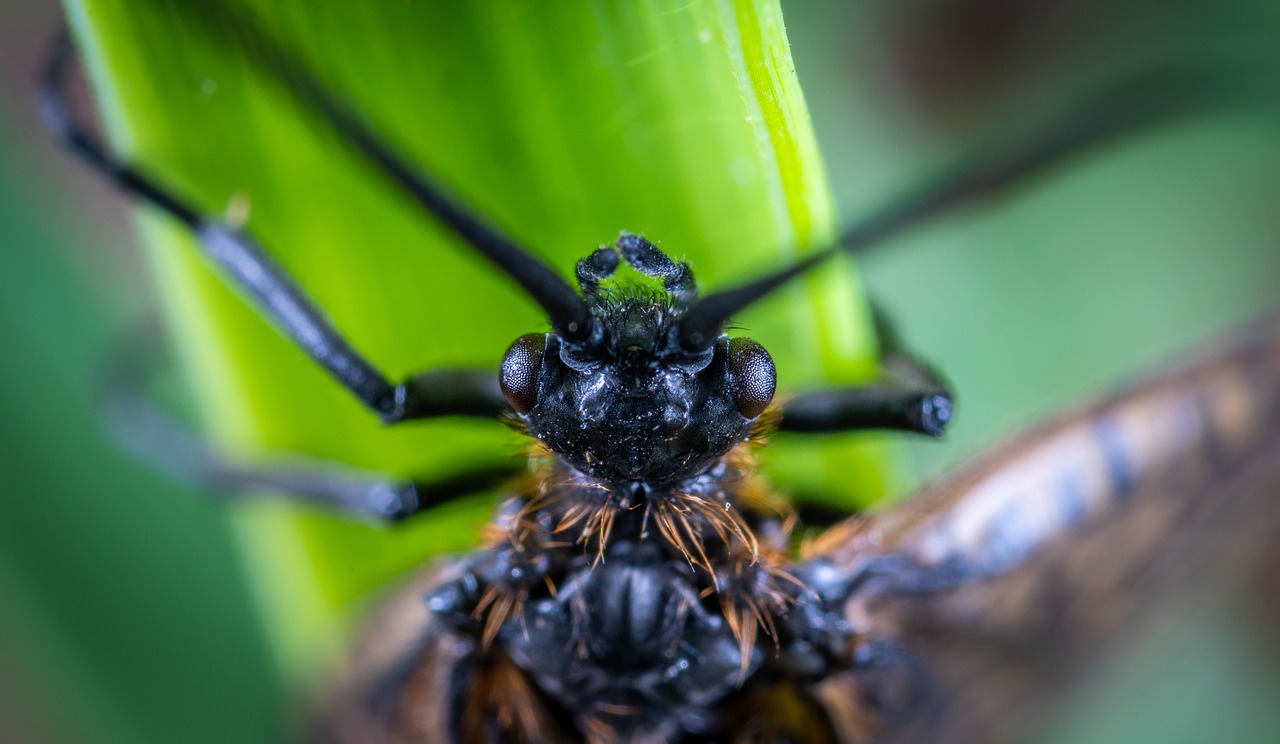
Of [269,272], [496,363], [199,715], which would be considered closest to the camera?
[269,272]

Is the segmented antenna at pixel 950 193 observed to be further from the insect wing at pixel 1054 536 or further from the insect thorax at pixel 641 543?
the insect wing at pixel 1054 536

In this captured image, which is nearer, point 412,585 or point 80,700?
point 412,585

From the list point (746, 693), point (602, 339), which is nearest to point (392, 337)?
point (602, 339)

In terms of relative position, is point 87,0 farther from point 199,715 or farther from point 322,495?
point 199,715

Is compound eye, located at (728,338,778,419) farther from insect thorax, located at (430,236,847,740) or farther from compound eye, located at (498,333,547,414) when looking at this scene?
compound eye, located at (498,333,547,414)

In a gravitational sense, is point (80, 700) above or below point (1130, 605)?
above

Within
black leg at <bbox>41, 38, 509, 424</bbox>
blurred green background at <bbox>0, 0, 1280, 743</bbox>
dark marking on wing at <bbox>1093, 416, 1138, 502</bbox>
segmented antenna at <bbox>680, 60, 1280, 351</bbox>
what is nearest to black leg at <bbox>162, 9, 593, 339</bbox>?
segmented antenna at <bbox>680, 60, 1280, 351</bbox>

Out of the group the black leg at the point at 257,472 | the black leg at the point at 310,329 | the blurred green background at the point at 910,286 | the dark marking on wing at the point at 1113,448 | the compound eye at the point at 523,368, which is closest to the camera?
the compound eye at the point at 523,368

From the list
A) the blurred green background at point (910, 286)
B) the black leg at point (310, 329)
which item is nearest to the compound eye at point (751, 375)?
the black leg at point (310, 329)
